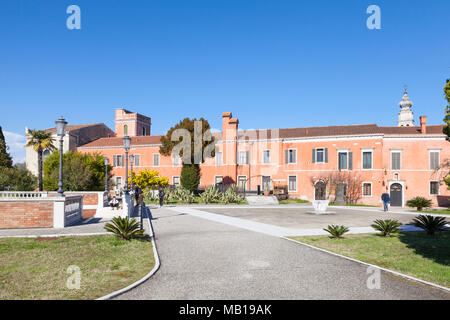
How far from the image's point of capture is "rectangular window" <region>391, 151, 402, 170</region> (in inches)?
1339

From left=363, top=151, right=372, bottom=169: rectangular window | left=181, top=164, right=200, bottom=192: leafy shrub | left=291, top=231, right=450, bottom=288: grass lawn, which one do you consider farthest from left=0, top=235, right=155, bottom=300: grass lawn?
left=363, top=151, right=372, bottom=169: rectangular window

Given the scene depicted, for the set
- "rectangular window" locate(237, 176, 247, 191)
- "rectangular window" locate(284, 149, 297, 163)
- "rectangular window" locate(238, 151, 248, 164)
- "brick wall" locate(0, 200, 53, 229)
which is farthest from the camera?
"rectangular window" locate(238, 151, 248, 164)

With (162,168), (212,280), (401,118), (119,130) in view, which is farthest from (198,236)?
(401,118)

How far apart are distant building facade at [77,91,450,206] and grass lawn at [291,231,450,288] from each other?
2210 cm

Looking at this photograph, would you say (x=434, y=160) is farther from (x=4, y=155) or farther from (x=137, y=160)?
(x=4, y=155)

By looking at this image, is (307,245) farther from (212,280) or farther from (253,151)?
(253,151)

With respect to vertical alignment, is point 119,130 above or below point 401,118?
below

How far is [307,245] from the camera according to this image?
991 cm

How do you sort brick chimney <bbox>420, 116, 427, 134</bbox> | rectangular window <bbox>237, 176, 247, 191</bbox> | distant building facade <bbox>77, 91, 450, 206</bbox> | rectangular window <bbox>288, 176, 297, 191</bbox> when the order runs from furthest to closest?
rectangular window <bbox>237, 176, 247, 191</bbox>, rectangular window <bbox>288, 176, 297, 191</bbox>, brick chimney <bbox>420, 116, 427, 134</bbox>, distant building facade <bbox>77, 91, 450, 206</bbox>

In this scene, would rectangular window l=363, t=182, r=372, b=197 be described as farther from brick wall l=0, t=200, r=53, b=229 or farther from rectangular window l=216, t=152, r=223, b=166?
brick wall l=0, t=200, r=53, b=229

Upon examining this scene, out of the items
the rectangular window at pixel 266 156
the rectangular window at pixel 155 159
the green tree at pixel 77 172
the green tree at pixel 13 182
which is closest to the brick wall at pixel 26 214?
the green tree at pixel 77 172

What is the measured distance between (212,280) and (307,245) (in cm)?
465

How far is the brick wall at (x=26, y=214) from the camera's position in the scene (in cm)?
1246
